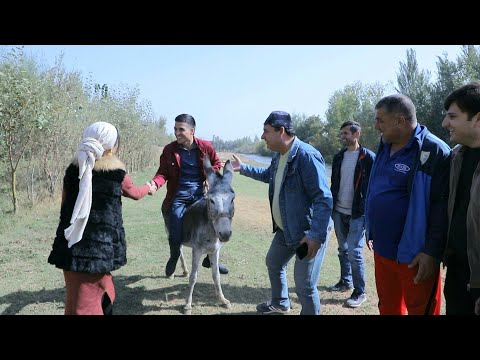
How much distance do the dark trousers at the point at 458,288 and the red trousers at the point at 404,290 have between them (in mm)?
140

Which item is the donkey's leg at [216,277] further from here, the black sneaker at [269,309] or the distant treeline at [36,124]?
the distant treeline at [36,124]

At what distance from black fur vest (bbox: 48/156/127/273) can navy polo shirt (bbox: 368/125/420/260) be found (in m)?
2.14

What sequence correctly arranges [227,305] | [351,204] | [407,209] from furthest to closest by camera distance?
1. [351,204]
2. [227,305]
3. [407,209]

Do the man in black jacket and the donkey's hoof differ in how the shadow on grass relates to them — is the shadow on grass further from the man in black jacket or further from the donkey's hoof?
the man in black jacket

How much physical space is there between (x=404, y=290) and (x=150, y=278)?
425 cm

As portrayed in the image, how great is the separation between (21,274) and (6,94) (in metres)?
6.25

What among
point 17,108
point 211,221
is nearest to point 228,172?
point 211,221

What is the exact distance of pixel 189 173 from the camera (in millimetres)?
5121

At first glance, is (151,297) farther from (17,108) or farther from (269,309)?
(17,108)

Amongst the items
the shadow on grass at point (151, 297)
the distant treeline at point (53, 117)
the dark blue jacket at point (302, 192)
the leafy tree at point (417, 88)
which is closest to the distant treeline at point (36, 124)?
the distant treeline at point (53, 117)

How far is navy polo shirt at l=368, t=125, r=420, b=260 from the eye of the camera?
9.29 ft

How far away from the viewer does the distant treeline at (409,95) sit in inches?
1023

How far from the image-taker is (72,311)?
10.0 ft
